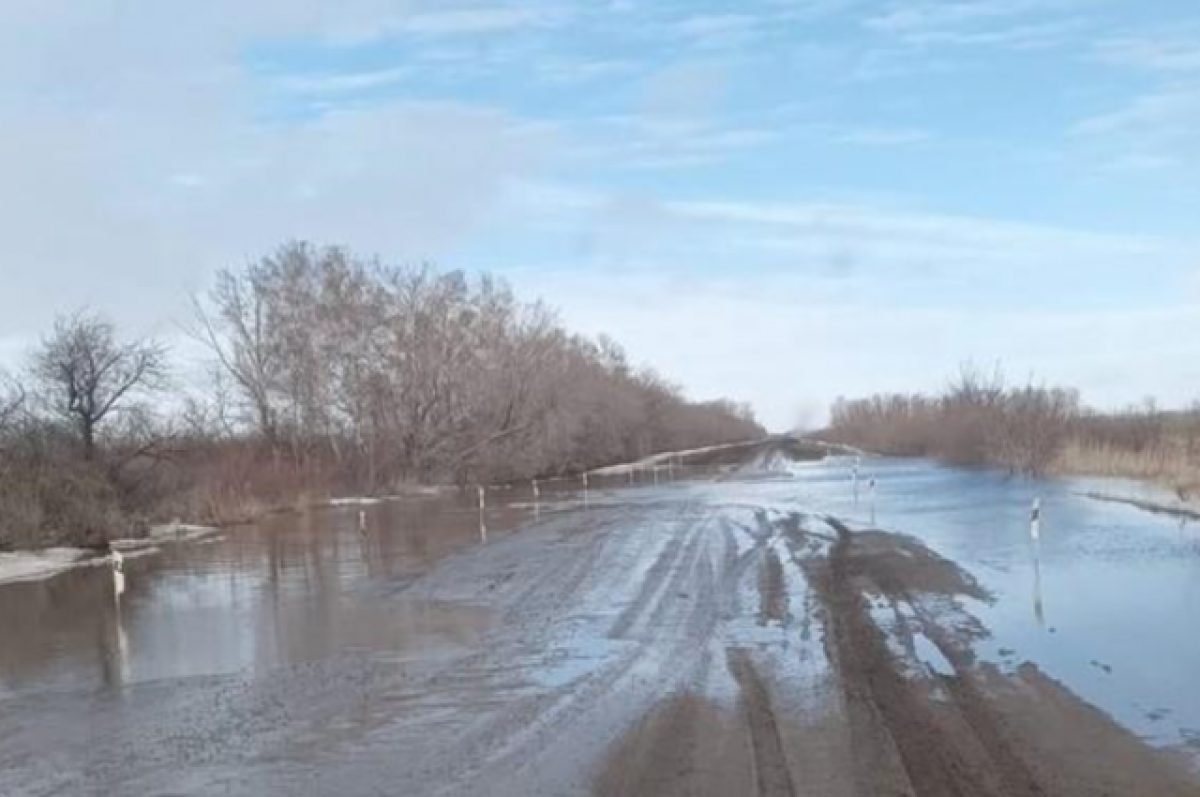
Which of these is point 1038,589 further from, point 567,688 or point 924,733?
point 924,733

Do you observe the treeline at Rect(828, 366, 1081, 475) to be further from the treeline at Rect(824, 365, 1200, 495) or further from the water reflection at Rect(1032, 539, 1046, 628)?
the water reflection at Rect(1032, 539, 1046, 628)

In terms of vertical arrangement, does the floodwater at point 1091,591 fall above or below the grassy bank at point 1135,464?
below

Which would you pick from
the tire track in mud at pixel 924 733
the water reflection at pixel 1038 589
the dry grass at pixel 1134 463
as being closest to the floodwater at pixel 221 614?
the tire track in mud at pixel 924 733

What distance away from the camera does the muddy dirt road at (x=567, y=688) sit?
28.6 ft

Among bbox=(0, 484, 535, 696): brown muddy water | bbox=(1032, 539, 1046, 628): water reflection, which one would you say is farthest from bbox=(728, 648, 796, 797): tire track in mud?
bbox=(1032, 539, 1046, 628): water reflection

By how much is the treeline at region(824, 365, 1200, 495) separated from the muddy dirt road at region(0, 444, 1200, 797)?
24669 mm

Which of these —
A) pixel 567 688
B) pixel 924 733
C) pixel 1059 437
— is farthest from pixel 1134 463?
pixel 924 733

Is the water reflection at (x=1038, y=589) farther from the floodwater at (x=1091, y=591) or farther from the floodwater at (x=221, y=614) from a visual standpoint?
the floodwater at (x=221, y=614)

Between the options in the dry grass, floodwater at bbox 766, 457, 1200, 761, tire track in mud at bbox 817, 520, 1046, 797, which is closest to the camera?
tire track in mud at bbox 817, 520, 1046, 797

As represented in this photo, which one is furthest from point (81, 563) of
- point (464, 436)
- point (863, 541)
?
point (464, 436)

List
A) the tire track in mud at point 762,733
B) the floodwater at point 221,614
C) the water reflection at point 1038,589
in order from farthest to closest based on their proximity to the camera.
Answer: the water reflection at point 1038,589, the floodwater at point 221,614, the tire track in mud at point 762,733

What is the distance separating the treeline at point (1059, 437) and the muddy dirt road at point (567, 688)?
80.9ft

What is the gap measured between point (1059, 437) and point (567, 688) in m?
57.1

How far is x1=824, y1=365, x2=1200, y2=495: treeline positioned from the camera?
48.5 m
